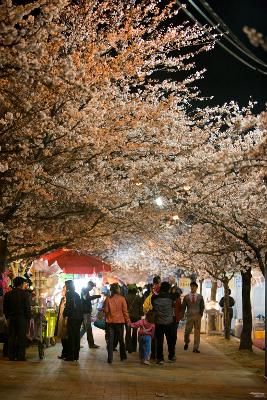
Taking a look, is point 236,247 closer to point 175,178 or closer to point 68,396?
point 175,178

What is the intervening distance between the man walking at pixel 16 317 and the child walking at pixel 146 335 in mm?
2599

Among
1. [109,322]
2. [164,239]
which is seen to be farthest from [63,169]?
[164,239]

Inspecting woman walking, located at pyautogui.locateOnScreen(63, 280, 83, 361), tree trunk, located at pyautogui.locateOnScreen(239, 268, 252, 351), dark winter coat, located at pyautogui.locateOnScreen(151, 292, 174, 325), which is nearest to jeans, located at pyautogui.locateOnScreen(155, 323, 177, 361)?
dark winter coat, located at pyautogui.locateOnScreen(151, 292, 174, 325)

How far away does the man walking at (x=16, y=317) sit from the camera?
46.6ft

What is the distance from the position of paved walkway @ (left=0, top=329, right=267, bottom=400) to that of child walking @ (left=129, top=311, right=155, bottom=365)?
266 mm

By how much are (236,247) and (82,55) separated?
298 inches

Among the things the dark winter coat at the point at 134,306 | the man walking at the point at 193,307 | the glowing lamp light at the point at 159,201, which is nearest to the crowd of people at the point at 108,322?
the dark winter coat at the point at 134,306

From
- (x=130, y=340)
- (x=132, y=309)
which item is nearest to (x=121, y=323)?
(x=132, y=309)

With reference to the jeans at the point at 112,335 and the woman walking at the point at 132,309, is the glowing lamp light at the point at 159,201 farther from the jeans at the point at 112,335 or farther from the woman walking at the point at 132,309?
the jeans at the point at 112,335

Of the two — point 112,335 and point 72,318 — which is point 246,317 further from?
point 72,318

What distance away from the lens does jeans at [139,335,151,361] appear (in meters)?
14.6

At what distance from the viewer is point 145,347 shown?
1461 centimetres

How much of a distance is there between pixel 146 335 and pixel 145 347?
1.02 ft

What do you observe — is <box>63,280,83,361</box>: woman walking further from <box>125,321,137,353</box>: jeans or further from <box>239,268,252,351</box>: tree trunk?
<box>239,268,252,351</box>: tree trunk
